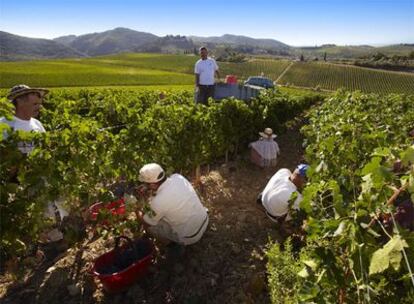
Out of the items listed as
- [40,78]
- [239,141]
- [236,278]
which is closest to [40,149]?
[236,278]

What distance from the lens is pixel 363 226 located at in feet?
6.24

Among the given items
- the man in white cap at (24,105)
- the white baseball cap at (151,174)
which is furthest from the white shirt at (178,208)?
the man in white cap at (24,105)

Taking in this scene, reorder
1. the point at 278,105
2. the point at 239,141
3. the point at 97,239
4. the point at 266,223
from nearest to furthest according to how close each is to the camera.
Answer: the point at 97,239, the point at 266,223, the point at 239,141, the point at 278,105

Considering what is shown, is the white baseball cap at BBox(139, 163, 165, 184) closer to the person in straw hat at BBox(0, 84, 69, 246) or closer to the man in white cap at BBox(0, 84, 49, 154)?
the person in straw hat at BBox(0, 84, 69, 246)

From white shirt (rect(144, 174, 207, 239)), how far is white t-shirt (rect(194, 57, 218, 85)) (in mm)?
6126

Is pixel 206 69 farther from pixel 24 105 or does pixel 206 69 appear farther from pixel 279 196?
pixel 24 105

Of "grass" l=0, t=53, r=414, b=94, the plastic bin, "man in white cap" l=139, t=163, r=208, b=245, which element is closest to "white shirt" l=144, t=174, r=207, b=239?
"man in white cap" l=139, t=163, r=208, b=245

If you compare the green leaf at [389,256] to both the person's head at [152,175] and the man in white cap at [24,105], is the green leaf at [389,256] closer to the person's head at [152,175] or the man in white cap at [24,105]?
the person's head at [152,175]

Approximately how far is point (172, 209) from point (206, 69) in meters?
6.39

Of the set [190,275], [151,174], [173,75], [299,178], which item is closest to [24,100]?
[151,174]

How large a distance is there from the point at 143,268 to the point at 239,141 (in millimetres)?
5414

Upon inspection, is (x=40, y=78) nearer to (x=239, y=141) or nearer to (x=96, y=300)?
(x=239, y=141)

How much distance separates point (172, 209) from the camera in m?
4.43

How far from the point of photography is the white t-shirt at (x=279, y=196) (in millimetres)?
5129
